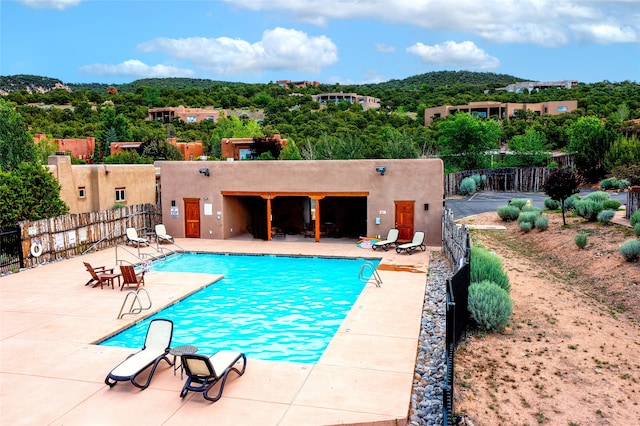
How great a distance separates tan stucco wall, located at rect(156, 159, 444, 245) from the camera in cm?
2270

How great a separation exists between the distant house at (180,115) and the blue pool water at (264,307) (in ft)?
235

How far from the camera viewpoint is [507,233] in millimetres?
26047

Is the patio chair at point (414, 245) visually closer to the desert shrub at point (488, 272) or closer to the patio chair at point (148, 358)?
the desert shrub at point (488, 272)

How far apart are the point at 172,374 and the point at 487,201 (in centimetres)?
3303

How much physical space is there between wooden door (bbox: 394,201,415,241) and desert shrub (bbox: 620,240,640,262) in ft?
27.0

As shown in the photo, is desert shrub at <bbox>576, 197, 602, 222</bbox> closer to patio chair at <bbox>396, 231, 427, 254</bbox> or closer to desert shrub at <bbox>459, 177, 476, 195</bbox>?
patio chair at <bbox>396, 231, 427, 254</bbox>

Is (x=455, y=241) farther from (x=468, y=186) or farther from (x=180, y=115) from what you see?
(x=180, y=115)

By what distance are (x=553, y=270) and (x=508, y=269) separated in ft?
5.92

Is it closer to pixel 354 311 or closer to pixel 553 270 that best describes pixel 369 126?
pixel 553 270

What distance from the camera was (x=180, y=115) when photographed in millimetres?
89500

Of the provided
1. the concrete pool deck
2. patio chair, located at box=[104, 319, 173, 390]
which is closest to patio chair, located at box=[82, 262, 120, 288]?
the concrete pool deck

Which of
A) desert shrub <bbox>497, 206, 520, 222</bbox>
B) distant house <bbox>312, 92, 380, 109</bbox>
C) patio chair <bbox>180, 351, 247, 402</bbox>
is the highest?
distant house <bbox>312, 92, 380, 109</bbox>

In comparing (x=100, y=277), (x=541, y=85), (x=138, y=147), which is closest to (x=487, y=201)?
(x=100, y=277)

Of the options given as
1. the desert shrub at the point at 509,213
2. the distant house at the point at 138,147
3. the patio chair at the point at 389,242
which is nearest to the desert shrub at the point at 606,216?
the desert shrub at the point at 509,213
